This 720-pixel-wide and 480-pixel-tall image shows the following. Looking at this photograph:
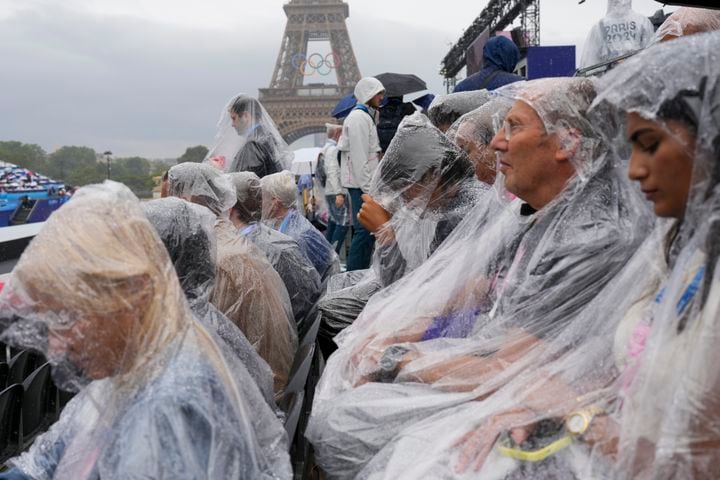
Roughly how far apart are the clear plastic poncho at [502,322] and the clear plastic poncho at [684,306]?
39 cm

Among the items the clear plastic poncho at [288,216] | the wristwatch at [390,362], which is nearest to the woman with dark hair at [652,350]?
the wristwatch at [390,362]

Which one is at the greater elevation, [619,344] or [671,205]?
[671,205]

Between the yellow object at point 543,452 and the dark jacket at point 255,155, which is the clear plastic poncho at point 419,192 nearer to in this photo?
the yellow object at point 543,452

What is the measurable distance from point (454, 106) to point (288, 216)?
140 centimetres

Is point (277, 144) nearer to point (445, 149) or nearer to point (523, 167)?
point (445, 149)

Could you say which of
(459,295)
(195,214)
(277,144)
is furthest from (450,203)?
(277,144)

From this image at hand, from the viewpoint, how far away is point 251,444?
1381mm

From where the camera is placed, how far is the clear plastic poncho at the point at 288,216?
461 centimetres

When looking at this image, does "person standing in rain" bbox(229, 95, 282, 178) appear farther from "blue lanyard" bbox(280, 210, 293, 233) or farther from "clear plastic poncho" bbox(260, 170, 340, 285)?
"blue lanyard" bbox(280, 210, 293, 233)

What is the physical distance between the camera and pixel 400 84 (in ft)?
20.9

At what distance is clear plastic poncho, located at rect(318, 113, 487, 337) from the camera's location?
2.87 m

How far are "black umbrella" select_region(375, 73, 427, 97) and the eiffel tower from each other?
26.0m

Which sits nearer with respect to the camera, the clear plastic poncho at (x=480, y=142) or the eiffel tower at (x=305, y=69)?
the clear plastic poncho at (x=480, y=142)

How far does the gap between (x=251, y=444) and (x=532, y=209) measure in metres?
1.20
